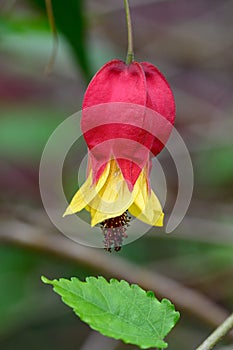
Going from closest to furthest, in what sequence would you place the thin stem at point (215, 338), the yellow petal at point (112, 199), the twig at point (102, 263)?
the thin stem at point (215, 338) < the yellow petal at point (112, 199) < the twig at point (102, 263)

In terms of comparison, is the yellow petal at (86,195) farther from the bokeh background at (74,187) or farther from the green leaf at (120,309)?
the bokeh background at (74,187)

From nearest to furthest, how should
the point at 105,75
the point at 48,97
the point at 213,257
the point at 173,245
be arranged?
the point at 105,75
the point at 213,257
the point at 173,245
the point at 48,97

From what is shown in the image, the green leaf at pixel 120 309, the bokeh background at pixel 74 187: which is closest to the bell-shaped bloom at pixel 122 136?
the green leaf at pixel 120 309

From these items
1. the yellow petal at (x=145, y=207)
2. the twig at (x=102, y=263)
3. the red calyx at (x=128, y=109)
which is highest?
the red calyx at (x=128, y=109)

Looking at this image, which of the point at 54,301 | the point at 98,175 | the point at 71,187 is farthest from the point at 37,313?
the point at 98,175

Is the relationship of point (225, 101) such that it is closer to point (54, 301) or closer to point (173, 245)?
Result: point (173, 245)

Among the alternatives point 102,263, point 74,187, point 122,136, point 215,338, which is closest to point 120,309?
point 215,338
